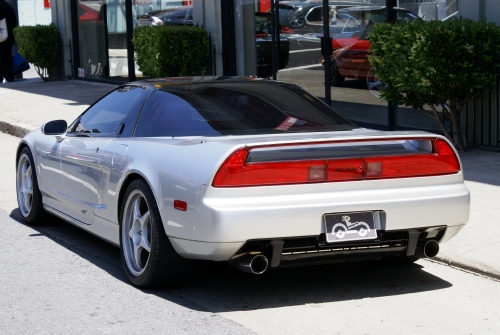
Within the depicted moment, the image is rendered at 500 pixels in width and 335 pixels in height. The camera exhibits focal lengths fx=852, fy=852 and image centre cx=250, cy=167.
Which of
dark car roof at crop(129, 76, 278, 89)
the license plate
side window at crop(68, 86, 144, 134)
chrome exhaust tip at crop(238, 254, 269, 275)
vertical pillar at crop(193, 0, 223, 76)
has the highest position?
vertical pillar at crop(193, 0, 223, 76)

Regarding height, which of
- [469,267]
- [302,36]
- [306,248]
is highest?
[302,36]

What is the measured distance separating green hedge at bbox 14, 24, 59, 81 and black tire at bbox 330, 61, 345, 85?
10.2 meters

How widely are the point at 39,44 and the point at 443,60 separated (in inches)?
536

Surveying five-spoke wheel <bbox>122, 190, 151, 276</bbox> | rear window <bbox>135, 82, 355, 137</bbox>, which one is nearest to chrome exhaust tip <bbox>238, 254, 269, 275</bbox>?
five-spoke wheel <bbox>122, 190, 151, 276</bbox>

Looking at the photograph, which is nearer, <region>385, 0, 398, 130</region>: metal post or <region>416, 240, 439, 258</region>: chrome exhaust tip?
<region>416, 240, 439, 258</region>: chrome exhaust tip

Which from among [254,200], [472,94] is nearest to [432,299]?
[254,200]

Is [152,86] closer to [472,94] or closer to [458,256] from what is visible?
[458,256]

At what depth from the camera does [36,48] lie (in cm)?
2066

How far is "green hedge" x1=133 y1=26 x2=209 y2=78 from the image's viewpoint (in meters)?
15.4

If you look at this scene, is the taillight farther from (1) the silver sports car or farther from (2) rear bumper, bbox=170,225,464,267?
(2) rear bumper, bbox=170,225,464,267

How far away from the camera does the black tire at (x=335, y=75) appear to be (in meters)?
12.5

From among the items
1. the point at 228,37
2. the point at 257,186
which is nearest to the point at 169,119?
the point at 257,186

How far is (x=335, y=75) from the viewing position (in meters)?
12.6

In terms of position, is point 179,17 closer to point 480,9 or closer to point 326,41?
point 326,41
